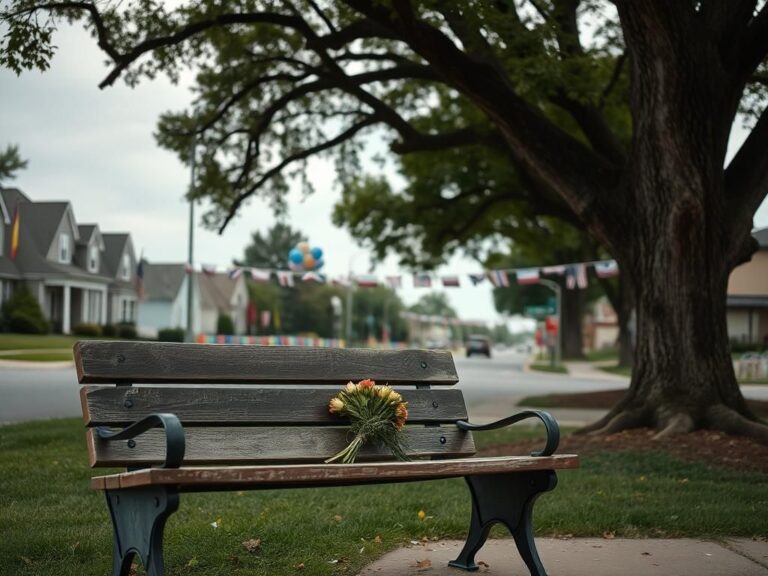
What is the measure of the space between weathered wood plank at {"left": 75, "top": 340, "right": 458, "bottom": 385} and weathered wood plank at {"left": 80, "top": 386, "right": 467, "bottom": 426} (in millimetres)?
64

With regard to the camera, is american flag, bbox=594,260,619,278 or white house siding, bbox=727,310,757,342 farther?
white house siding, bbox=727,310,757,342

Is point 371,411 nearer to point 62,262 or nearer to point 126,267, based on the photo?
point 62,262

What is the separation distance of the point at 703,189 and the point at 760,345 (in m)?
45.5

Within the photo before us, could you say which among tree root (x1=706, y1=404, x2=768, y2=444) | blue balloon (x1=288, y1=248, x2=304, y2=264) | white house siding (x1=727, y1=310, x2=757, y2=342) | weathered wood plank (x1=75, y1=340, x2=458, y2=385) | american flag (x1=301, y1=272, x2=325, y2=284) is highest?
blue balloon (x1=288, y1=248, x2=304, y2=264)

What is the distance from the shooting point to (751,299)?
56594mm

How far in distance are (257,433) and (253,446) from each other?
0.07 metres

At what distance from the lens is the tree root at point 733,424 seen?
10.3 meters

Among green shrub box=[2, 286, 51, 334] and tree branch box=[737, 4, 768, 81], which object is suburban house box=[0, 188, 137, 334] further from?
tree branch box=[737, 4, 768, 81]

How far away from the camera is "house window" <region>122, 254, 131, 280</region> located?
63.5 meters

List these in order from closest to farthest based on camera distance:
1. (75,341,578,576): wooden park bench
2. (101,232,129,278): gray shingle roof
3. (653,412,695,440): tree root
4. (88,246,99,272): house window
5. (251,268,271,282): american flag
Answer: (75,341,578,576): wooden park bench, (653,412,695,440): tree root, (251,268,271,282): american flag, (88,246,99,272): house window, (101,232,129,278): gray shingle roof

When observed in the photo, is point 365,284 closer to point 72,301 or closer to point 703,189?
point 703,189

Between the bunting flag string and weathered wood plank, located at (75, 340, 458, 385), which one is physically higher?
the bunting flag string

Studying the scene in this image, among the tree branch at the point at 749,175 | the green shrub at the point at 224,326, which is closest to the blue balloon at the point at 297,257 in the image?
the tree branch at the point at 749,175

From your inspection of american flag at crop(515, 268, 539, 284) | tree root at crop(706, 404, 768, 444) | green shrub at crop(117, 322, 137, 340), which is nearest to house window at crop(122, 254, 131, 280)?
green shrub at crop(117, 322, 137, 340)
